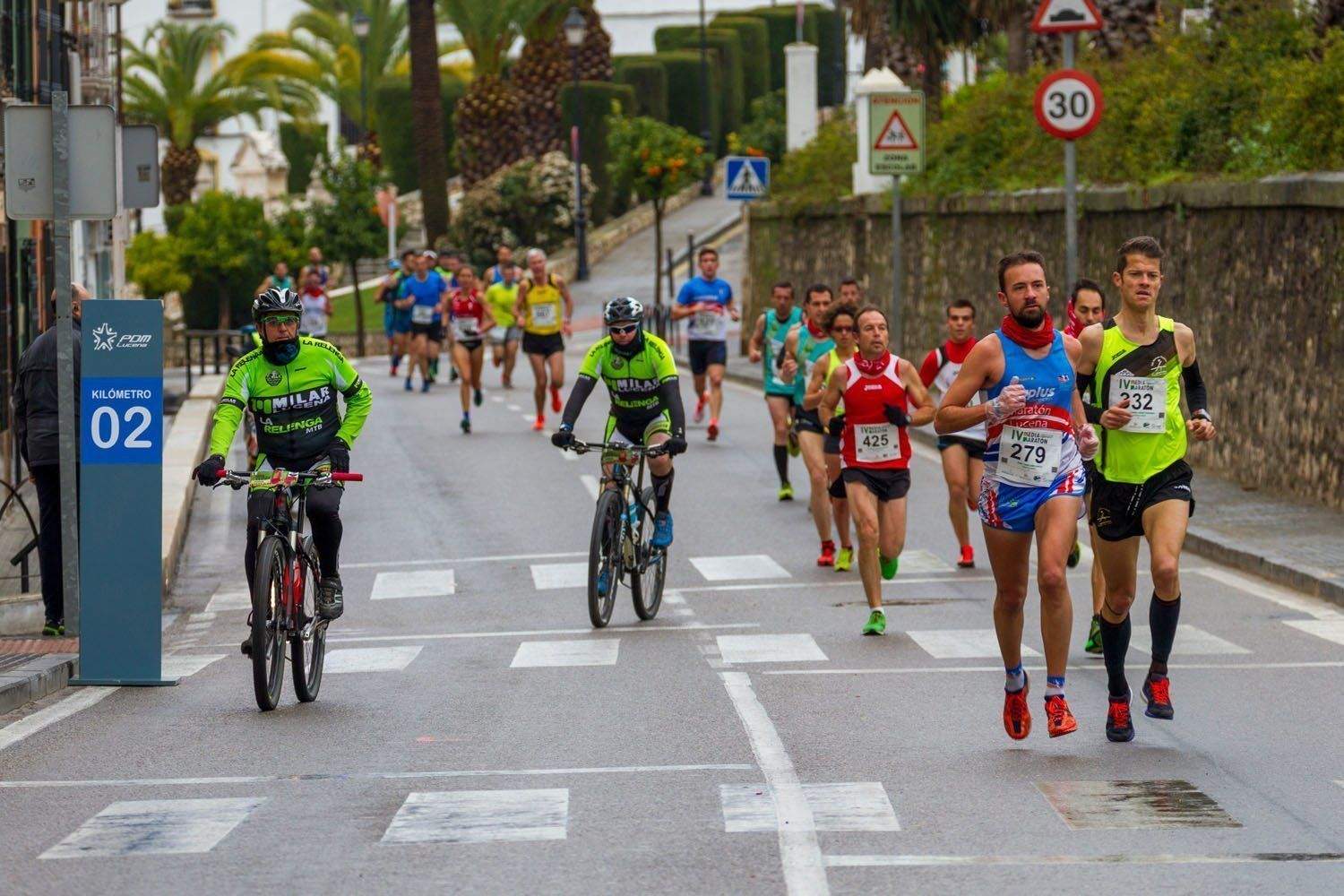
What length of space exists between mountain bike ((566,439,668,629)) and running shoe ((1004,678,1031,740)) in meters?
3.92

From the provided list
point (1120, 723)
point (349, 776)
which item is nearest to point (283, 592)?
point (349, 776)

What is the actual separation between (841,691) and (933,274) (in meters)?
20.8

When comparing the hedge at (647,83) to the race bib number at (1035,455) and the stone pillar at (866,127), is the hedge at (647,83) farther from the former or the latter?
the race bib number at (1035,455)

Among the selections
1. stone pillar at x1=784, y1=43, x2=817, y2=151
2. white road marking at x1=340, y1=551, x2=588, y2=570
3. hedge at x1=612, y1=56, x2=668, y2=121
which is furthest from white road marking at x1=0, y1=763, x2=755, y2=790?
hedge at x1=612, y1=56, x2=668, y2=121

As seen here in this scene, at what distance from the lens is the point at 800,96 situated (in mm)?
49500

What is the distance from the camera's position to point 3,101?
23.8 m

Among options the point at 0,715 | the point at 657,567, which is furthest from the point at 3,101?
the point at 0,715

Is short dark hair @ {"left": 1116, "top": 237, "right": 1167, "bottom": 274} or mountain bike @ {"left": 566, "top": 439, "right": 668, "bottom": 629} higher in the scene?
short dark hair @ {"left": 1116, "top": 237, "right": 1167, "bottom": 274}

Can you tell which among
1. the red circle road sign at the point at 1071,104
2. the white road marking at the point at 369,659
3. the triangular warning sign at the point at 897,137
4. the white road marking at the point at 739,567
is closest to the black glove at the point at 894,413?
the white road marking at the point at 739,567

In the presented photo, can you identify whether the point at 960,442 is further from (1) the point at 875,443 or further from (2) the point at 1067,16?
(2) the point at 1067,16

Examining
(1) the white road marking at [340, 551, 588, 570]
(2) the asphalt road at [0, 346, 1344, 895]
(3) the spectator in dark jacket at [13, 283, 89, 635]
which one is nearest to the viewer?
(2) the asphalt road at [0, 346, 1344, 895]

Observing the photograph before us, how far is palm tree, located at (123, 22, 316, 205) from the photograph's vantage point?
6712 centimetres

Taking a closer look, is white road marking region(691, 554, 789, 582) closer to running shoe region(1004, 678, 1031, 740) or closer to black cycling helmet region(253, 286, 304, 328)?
black cycling helmet region(253, 286, 304, 328)

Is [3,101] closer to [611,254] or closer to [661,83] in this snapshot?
[611,254]
